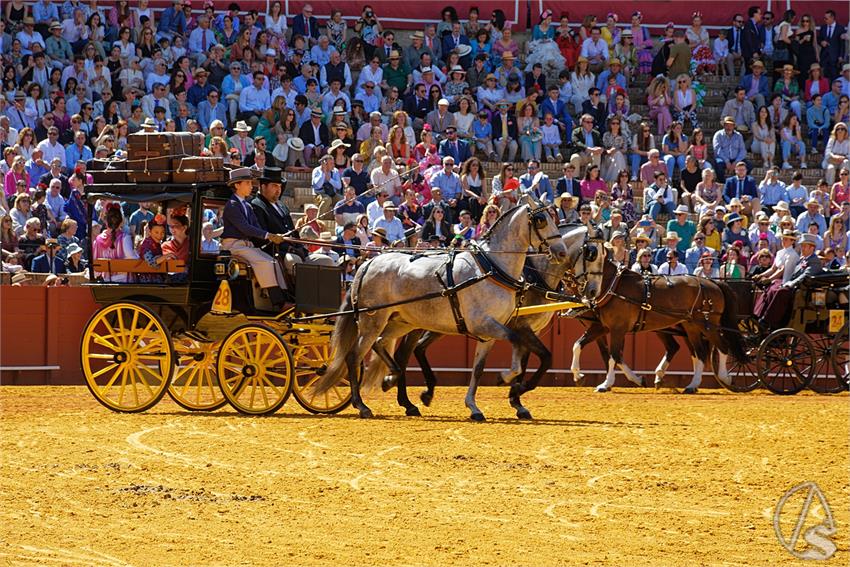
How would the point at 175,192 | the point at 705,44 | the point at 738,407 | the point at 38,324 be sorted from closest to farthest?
the point at 175,192 → the point at 738,407 → the point at 38,324 → the point at 705,44

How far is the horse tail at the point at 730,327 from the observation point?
20000mm

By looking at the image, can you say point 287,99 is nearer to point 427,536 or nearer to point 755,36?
point 755,36

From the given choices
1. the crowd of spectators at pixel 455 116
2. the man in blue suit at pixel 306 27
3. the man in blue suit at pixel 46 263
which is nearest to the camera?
the man in blue suit at pixel 46 263

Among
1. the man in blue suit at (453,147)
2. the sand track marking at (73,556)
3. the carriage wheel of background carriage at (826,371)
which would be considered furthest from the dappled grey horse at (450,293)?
the man in blue suit at (453,147)

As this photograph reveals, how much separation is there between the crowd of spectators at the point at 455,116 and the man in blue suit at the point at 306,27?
4 centimetres

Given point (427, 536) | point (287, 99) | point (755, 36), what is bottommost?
point (427, 536)

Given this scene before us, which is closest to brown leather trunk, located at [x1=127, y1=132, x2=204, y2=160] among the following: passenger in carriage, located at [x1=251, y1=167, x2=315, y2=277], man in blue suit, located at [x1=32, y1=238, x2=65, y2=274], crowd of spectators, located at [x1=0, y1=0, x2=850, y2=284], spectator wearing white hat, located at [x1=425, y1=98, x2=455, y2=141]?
passenger in carriage, located at [x1=251, y1=167, x2=315, y2=277]

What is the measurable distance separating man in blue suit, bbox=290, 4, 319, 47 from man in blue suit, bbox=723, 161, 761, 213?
293 inches

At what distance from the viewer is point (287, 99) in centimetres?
2439

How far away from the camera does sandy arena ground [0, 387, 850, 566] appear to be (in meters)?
8.73

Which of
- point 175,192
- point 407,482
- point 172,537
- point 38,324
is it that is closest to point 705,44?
point 38,324

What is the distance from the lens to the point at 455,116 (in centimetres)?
2469

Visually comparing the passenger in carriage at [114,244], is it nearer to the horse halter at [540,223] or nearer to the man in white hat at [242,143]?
the horse halter at [540,223]

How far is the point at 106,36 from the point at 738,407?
12.6 meters
